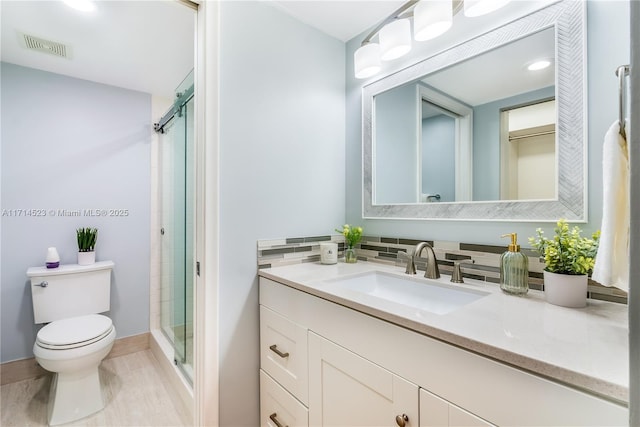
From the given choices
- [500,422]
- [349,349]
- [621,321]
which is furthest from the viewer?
[349,349]

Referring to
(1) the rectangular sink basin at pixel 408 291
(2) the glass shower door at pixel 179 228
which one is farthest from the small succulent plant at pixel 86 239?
(1) the rectangular sink basin at pixel 408 291

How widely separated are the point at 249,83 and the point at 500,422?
1458 millimetres

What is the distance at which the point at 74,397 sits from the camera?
1.64 metres

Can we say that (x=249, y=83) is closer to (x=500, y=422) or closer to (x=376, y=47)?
(x=376, y=47)

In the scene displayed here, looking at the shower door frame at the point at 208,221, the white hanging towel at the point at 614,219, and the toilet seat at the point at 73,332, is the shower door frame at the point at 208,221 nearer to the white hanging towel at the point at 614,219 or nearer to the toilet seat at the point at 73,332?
the toilet seat at the point at 73,332

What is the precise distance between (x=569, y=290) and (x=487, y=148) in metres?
0.58

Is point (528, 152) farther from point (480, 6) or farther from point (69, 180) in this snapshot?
point (69, 180)

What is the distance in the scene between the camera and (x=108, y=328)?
70.7 inches

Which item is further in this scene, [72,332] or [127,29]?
[72,332]

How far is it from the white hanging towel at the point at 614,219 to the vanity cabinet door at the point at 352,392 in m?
0.53

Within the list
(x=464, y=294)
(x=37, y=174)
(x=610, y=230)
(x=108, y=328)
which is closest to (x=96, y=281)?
(x=108, y=328)

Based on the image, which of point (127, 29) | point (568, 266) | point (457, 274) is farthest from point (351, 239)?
point (127, 29)

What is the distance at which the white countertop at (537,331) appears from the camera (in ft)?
1.69

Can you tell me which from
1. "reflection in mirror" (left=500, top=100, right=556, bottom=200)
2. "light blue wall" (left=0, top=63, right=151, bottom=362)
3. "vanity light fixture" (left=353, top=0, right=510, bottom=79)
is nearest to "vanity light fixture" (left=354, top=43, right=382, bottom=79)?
"vanity light fixture" (left=353, top=0, right=510, bottom=79)
